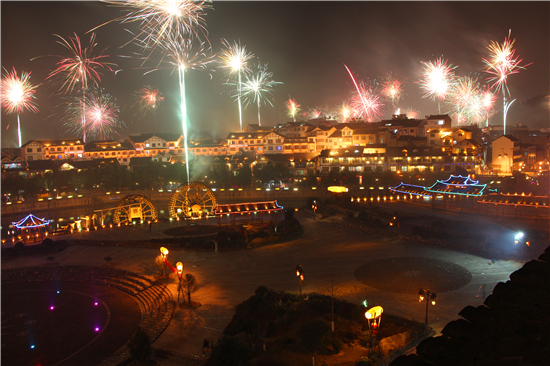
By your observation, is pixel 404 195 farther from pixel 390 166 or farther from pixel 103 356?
pixel 103 356

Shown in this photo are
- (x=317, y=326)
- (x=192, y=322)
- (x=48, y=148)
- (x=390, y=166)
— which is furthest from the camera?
(x=48, y=148)

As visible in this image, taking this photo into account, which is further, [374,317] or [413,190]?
[413,190]

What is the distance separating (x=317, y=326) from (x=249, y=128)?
67.5m

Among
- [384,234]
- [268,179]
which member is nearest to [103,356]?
[384,234]

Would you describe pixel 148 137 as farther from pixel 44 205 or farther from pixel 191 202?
pixel 191 202

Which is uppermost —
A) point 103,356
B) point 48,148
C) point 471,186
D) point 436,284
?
point 48,148

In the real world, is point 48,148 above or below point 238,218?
above

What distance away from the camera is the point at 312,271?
53.1 feet

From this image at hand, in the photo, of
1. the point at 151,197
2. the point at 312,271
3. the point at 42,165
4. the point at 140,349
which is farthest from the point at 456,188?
the point at 42,165

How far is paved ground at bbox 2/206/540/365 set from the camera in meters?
11.5

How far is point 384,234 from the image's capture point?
21938 millimetres

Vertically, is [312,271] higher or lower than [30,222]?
lower

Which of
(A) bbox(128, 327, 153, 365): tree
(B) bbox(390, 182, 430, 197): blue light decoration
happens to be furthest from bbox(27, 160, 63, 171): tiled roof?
(A) bbox(128, 327, 153, 365): tree

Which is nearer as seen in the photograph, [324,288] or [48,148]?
[324,288]
